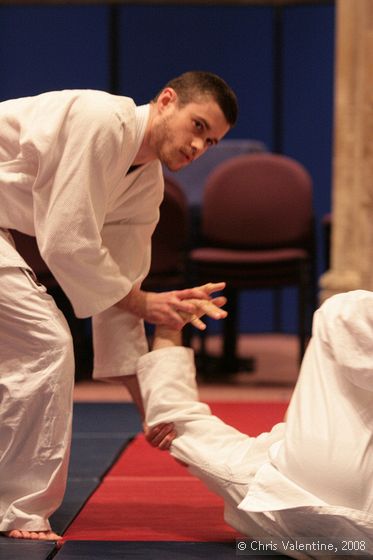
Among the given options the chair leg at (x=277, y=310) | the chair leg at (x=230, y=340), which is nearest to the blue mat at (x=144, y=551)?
the chair leg at (x=230, y=340)

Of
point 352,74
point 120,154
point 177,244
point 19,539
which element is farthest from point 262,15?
point 19,539

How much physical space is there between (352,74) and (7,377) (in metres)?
3.98

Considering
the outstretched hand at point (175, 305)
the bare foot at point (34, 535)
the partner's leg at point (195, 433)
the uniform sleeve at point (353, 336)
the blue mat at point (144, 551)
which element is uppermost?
the uniform sleeve at point (353, 336)

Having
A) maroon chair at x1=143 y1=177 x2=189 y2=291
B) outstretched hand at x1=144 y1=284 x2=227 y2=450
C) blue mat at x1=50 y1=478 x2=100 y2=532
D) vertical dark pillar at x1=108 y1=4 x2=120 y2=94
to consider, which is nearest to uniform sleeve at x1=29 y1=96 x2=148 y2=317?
outstretched hand at x1=144 y1=284 x2=227 y2=450

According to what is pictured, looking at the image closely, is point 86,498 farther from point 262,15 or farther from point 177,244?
point 262,15

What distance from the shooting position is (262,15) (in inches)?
353

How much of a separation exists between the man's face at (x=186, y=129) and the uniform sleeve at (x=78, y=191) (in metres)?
0.14

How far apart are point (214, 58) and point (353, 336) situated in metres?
6.89

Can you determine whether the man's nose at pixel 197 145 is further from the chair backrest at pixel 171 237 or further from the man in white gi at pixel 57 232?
the chair backrest at pixel 171 237

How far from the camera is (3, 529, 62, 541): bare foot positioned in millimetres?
2834

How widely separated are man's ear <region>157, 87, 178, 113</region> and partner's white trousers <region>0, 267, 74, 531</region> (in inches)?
26.8

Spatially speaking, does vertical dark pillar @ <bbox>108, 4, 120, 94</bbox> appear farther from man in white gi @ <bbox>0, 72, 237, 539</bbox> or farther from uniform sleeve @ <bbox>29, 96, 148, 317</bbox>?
uniform sleeve @ <bbox>29, 96, 148, 317</bbox>

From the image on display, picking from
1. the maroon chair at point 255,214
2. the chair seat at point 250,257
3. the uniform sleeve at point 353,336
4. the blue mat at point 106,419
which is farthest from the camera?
the maroon chair at point 255,214

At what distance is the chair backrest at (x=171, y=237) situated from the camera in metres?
5.98
